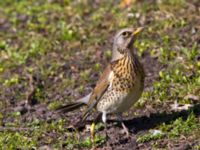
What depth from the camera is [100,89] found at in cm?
849

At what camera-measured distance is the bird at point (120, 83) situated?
26.9ft

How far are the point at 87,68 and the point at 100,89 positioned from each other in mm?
2409

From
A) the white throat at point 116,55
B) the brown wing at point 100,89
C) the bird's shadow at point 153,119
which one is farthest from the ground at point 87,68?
the white throat at point 116,55

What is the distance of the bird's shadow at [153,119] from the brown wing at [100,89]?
39 centimetres

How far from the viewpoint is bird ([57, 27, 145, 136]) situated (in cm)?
820

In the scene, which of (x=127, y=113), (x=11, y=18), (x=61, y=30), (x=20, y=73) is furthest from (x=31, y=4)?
(x=127, y=113)

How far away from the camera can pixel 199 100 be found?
913 cm

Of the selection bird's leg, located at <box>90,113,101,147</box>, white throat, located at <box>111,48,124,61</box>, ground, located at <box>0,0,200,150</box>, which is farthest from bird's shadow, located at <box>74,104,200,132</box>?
white throat, located at <box>111,48,124,61</box>

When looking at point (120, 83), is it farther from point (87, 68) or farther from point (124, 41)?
point (87, 68)

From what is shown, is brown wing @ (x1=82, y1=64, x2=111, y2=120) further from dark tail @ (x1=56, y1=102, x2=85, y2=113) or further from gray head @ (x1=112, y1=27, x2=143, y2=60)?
dark tail @ (x1=56, y1=102, x2=85, y2=113)

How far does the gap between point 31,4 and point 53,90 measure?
12.3 feet

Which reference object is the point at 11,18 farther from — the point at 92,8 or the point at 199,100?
the point at 199,100

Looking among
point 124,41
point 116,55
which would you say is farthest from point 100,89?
point 124,41

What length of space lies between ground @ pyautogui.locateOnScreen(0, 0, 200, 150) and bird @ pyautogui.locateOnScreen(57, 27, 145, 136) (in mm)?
359
